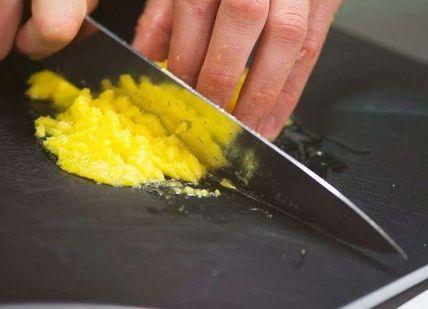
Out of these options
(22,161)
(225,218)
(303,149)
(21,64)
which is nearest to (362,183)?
(303,149)

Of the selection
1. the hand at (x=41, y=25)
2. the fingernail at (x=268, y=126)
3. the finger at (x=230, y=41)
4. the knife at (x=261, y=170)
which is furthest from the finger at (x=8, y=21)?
the fingernail at (x=268, y=126)

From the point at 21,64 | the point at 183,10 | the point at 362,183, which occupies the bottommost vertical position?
the point at 21,64

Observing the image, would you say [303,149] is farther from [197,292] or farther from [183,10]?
[197,292]

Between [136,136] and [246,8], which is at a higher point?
[246,8]

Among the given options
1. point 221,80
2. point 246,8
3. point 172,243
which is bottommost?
point 172,243

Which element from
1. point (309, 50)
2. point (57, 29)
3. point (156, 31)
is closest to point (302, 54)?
point (309, 50)

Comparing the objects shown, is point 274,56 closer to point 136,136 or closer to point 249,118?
point 249,118
